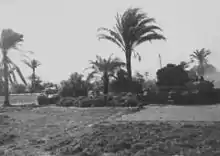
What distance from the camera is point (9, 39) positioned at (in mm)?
29922

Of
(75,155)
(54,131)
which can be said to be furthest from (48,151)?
(54,131)

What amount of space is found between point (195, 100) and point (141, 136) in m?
11.4

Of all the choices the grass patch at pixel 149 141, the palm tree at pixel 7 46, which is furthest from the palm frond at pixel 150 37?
the grass patch at pixel 149 141

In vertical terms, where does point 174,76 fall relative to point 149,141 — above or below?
above

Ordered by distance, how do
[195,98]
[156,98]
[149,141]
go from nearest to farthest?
[149,141] < [195,98] < [156,98]

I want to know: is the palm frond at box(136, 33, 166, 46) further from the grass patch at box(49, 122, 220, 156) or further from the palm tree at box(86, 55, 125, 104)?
the grass patch at box(49, 122, 220, 156)

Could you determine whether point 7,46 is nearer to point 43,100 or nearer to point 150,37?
point 43,100

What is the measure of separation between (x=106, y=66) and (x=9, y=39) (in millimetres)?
10289

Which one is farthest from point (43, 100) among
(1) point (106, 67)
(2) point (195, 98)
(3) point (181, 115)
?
(3) point (181, 115)

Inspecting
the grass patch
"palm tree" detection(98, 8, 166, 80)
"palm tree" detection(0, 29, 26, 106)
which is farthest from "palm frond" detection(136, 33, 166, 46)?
the grass patch

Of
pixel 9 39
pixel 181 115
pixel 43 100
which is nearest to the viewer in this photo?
pixel 181 115

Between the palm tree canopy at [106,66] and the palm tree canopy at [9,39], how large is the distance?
8.24m

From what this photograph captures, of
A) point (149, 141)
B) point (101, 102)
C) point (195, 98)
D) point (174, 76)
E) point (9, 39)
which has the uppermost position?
point (9, 39)

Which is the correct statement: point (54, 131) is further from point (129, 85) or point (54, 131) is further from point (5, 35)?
point (5, 35)
